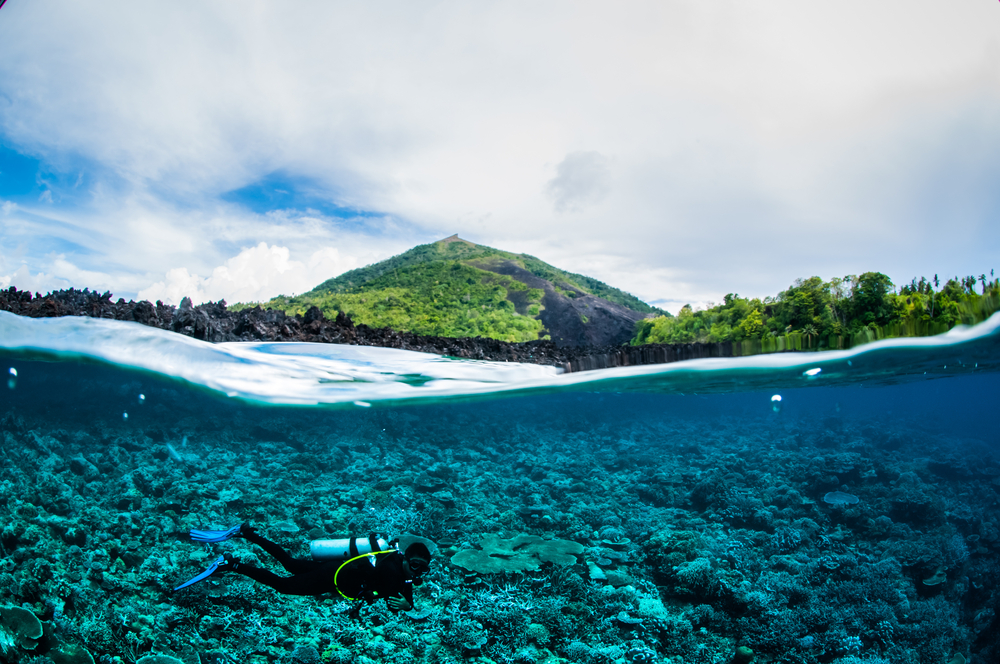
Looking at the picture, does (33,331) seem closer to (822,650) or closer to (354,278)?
(354,278)

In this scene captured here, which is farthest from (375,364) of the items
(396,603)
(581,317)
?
(581,317)

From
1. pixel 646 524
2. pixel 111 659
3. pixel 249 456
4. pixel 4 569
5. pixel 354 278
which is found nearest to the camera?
pixel 111 659

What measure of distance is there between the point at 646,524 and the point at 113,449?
36.6ft

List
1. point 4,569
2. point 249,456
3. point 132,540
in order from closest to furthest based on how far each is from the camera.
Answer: point 4,569 < point 132,540 < point 249,456

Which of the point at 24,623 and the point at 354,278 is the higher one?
the point at 354,278

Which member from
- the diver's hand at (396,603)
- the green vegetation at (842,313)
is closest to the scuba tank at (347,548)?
the diver's hand at (396,603)

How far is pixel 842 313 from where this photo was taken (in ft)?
19.2

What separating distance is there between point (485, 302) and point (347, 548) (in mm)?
6770

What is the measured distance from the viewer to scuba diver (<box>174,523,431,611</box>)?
3316 millimetres

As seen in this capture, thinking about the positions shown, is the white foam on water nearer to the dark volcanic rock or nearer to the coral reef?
the dark volcanic rock

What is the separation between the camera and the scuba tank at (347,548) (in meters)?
3.53

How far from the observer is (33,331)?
6477mm

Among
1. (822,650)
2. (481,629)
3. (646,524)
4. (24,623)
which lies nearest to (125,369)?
(24,623)

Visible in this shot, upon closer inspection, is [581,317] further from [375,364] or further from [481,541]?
[481,541]
